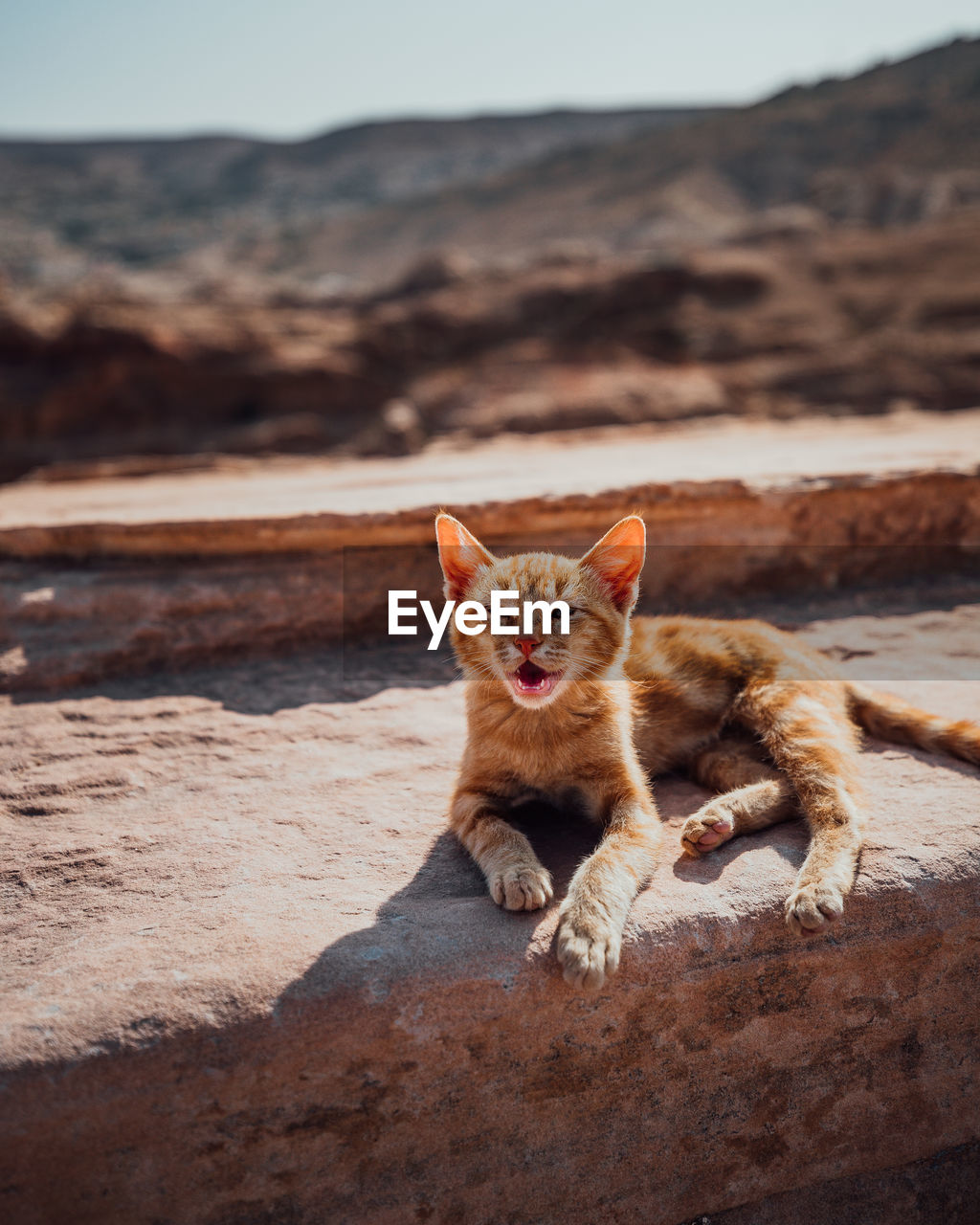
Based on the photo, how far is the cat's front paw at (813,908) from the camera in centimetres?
216

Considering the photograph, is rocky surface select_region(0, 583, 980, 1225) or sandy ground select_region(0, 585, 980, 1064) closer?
rocky surface select_region(0, 583, 980, 1225)

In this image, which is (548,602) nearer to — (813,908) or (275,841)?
(813,908)

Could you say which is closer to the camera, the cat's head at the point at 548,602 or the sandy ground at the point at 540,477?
the cat's head at the point at 548,602

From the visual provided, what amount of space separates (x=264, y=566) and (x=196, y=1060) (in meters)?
2.76

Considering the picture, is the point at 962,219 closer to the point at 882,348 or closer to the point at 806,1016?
the point at 882,348

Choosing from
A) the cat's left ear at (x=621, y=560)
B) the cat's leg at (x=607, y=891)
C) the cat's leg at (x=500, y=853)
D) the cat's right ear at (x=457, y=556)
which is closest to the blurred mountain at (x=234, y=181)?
the cat's right ear at (x=457, y=556)

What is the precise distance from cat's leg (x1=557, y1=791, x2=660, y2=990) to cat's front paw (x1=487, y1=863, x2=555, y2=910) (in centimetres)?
7

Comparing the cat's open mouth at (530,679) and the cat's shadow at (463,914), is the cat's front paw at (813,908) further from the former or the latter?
the cat's open mouth at (530,679)

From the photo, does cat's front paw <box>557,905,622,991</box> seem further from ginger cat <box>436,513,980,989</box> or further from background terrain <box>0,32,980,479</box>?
background terrain <box>0,32,980,479</box>

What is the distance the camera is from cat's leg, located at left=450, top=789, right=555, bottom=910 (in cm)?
219

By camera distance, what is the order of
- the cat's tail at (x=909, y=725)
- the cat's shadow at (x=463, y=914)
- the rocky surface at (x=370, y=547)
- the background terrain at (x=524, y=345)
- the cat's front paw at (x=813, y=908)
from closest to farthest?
the cat's shadow at (x=463, y=914)
the cat's front paw at (x=813, y=908)
the cat's tail at (x=909, y=725)
the rocky surface at (x=370, y=547)
the background terrain at (x=524, y=345)

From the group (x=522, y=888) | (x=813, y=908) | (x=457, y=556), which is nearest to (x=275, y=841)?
(x=522, y=888)

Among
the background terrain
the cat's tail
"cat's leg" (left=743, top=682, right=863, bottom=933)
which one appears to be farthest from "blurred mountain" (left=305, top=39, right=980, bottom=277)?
"cat's leg" (left=743, top=682, right=863, bottom=933)

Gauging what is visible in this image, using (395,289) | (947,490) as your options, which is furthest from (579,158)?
(947,490)
